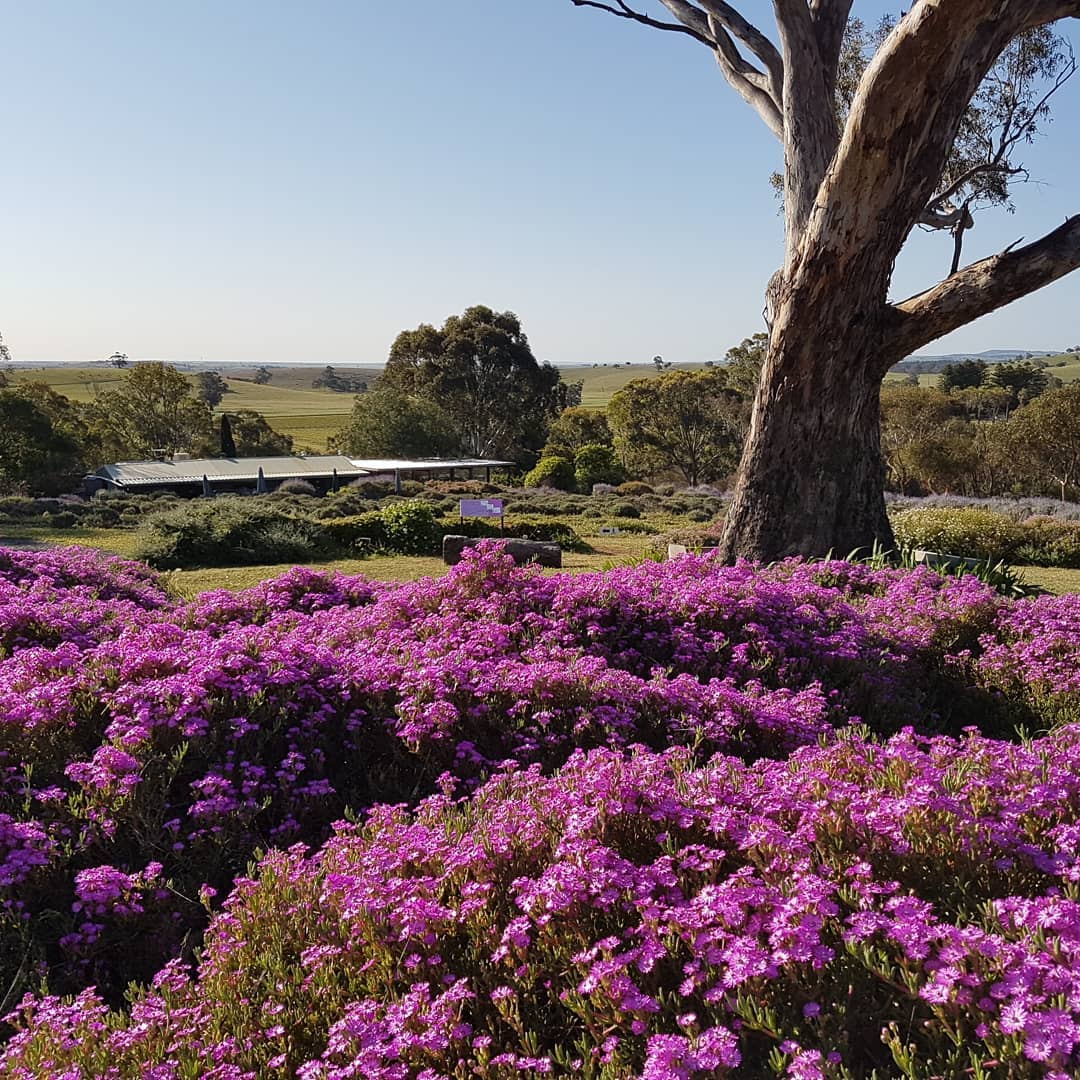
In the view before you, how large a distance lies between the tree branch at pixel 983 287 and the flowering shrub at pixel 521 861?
4.30 m

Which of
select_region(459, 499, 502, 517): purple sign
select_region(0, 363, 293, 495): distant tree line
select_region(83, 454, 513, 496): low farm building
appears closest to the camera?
select_region(459, 499, 502, 517): purple sign

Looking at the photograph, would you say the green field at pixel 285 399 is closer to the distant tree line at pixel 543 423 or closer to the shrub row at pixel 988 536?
the distant tree line at pixel 543 423

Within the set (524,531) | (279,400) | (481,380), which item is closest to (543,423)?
(481,380)

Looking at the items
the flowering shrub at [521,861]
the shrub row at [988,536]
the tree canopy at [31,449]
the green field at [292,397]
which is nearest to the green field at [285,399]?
the green field at [292,397]

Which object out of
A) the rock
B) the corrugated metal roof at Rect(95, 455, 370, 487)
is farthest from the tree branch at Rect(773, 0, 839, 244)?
the corrugated metal roof at Rect(95, 455, 370, 487)

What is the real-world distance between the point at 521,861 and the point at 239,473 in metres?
41.8

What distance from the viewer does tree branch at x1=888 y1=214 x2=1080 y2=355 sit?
7.78 metres

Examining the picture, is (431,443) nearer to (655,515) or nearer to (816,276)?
(655,515)

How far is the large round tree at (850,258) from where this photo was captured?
752 centimetres

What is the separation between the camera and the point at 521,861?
2.35 m

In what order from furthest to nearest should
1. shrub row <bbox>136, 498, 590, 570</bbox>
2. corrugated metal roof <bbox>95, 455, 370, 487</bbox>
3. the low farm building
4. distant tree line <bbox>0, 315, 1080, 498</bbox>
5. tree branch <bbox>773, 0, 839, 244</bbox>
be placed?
corrugated metal roof <bbox>95, 455, 370, 487</bbox> → the low farm building → distant tree line <bbox>0, 315, 1080, 498</bbox> → shrub row <bbox>136, 498, 590, 570</bbox> → tree branch <bbox>773, 0, 839, 244</bbox>

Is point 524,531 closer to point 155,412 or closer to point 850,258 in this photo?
point 850,258

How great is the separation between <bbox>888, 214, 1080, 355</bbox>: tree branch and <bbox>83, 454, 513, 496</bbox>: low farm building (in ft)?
93.4

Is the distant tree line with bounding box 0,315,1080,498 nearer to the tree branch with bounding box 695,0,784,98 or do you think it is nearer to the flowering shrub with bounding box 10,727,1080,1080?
the tree branch with bounding box 695,0,784,98
